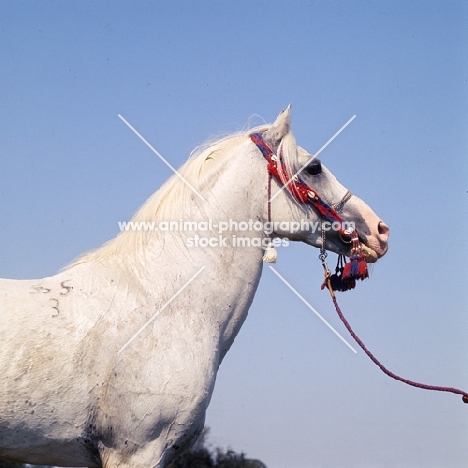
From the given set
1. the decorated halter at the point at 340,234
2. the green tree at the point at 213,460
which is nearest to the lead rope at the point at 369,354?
the decorated halter at the point at 340,234

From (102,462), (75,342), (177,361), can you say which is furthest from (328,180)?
(102,462)

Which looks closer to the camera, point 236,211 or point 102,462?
point 102,462

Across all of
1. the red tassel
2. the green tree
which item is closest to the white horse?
the red tassel

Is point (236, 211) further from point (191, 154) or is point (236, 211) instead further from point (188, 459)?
point (188, 459)

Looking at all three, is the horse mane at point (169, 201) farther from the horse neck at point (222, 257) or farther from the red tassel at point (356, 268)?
the red tassel at point (356, 268)

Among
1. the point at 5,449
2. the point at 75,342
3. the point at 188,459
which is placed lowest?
the point at 188,459

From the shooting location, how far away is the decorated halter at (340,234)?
5293 mm

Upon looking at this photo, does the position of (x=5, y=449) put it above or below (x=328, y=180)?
below

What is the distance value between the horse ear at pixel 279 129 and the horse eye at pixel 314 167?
11.7 inches

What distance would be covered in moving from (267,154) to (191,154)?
2.12 ft

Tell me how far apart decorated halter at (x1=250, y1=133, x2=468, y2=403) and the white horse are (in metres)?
0.06

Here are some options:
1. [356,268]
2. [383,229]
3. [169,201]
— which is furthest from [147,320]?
[383,229]

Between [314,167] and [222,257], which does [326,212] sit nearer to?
[314,167]

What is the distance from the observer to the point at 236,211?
17.3 ft
